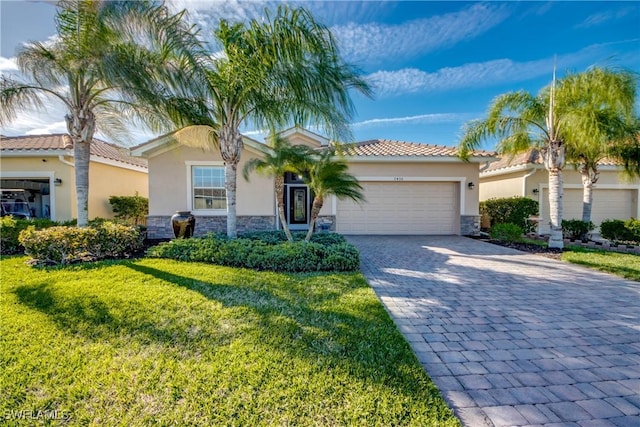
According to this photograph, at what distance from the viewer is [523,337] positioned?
3906 millimetres

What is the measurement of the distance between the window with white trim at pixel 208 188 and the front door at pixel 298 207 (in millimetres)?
3554

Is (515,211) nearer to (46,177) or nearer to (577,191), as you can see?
(577,191)

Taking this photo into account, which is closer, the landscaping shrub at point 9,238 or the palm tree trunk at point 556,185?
the landscaping shrub at point 9,238

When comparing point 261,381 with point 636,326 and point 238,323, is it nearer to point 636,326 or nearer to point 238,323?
point 238,323

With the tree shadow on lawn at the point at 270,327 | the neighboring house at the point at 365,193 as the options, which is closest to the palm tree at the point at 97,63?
the neighboring house at the point at 365,193

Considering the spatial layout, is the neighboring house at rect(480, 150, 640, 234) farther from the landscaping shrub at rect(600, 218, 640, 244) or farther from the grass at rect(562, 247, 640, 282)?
the grass at rect(562, 247, 640, 282)

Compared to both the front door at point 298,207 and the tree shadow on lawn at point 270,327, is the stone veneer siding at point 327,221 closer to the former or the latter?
the front door at point 298,207

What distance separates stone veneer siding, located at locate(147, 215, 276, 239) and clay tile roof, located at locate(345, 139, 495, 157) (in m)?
5.17

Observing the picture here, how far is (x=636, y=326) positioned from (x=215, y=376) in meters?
6.25

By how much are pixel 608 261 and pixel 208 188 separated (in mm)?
14599

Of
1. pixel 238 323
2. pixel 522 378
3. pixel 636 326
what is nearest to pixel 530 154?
pixel 636 326

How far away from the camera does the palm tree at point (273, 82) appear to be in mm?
7164

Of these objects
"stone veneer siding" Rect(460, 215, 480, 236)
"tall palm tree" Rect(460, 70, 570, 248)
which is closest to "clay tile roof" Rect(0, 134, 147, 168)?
"tall palm tree" Rect(460, 70, 570, 248)

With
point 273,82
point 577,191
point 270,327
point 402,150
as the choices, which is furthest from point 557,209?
point 270,327
